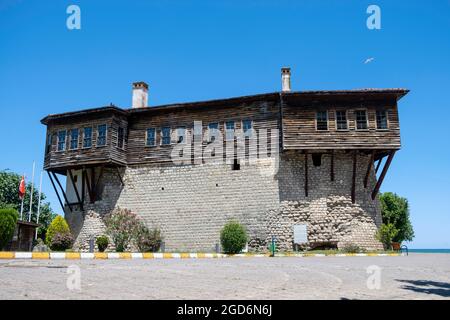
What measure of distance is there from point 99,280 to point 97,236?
861 inches

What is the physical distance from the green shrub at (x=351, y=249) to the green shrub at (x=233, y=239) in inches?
225

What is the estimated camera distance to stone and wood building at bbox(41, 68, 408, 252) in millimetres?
25812

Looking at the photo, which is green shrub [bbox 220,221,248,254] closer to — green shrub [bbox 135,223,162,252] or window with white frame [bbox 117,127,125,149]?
green shrub [bbox 135,223,162,252]

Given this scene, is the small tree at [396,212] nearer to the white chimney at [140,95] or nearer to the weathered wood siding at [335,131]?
the weathered wood siding at [335,131]

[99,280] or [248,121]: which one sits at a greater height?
[248,121]

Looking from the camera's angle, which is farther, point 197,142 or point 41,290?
point 197,142

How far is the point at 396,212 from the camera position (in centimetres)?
4488

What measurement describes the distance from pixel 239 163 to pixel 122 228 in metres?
8.29

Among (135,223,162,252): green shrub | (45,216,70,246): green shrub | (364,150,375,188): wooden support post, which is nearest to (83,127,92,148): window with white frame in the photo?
(45,216,70,246): green shrub

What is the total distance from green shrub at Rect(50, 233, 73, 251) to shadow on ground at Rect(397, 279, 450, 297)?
24405 millimetres
